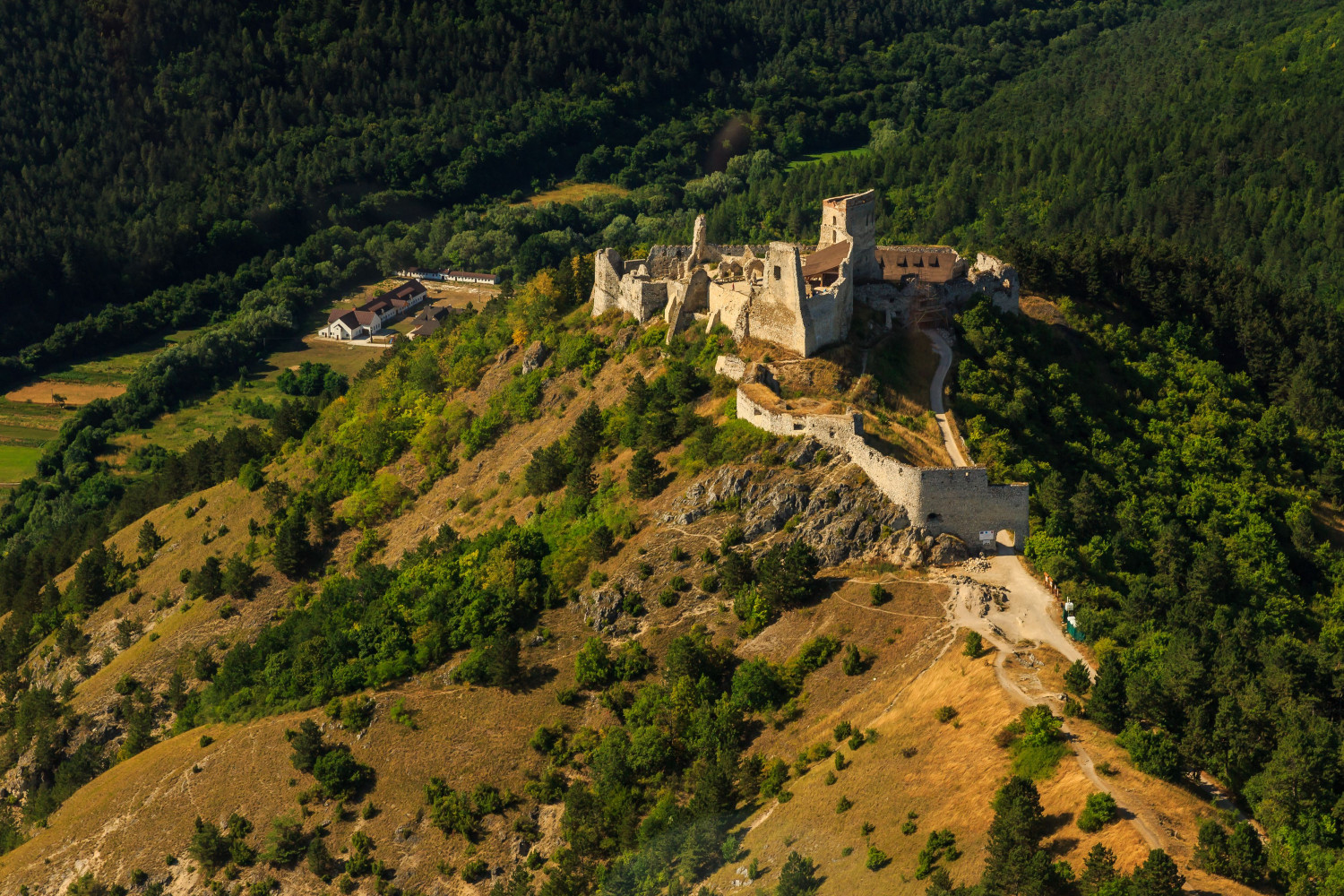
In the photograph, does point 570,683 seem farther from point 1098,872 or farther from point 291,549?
point 291,549

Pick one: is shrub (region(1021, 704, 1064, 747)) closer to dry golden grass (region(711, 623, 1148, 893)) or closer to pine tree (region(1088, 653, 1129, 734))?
dry golden grass (region(711, 623, 1148, 893))

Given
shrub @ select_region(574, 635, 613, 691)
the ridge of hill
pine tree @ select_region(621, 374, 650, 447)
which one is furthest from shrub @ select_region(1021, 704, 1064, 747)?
pine tree @ select_region(621, 374, 650, 447)

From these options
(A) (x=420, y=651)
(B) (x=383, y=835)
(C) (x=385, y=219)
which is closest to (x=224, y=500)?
(A) (x=420, y=651)

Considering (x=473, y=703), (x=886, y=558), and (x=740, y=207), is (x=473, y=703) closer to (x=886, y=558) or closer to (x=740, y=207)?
(x=886, y=558)

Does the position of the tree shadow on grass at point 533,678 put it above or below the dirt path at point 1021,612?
below

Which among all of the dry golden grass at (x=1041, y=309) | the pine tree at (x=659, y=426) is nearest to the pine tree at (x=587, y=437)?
the pine tree at (x=659, y=426)

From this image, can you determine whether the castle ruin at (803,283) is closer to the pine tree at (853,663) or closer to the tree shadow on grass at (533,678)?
the pine tree at (853,663)
